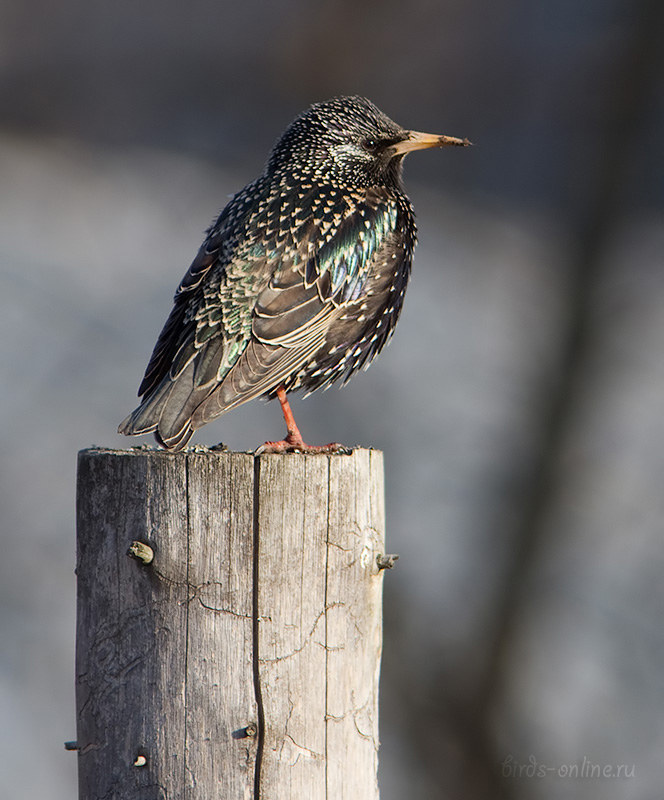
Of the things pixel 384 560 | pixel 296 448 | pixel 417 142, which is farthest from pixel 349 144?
pixel 384 560

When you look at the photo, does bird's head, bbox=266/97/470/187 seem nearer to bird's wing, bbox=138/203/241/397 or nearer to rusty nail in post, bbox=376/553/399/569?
bird's wing, bbox=138/203/241/397

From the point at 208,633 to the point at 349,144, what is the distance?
7.56ft

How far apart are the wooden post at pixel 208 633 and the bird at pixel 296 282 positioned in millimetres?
537

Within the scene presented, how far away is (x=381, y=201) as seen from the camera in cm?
389

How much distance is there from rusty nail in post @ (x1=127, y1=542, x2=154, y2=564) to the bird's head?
195 cm

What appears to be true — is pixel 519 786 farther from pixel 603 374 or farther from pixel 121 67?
pixel 121 67

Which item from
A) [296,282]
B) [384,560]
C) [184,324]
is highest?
[296,282]

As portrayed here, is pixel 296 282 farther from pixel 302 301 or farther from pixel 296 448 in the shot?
pixel 296 448

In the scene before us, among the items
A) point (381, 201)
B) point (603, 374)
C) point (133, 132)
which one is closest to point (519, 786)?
point (603, 374)

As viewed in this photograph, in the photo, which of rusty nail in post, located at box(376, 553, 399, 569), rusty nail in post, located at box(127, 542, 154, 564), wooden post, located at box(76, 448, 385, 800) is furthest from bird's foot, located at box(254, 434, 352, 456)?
rusty nail in post, located at box(127, 542, 154, 564)

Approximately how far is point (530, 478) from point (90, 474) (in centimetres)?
541

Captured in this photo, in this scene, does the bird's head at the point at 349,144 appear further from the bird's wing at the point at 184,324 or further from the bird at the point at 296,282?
the bird's wing at the point at 184,324

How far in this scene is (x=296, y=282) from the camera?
353 cm

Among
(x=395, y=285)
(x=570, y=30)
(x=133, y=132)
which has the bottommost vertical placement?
(x=395, y=285)
